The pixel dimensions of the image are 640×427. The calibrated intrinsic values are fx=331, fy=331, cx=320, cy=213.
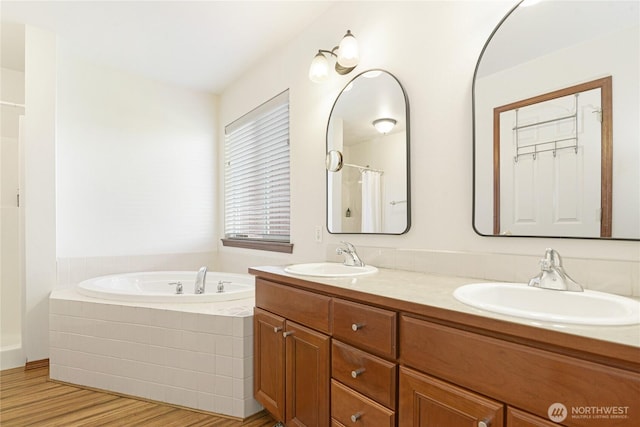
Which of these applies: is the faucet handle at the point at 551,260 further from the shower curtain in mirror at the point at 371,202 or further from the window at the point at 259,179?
the window at the point at 259,179

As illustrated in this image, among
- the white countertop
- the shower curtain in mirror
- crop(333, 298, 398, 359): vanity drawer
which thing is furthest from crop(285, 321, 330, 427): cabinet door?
the shower curtain in mirror

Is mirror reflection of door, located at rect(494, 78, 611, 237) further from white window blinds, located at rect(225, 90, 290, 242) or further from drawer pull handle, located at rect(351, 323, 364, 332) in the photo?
white window blinds, located at rect(225, 90, 290, 242)

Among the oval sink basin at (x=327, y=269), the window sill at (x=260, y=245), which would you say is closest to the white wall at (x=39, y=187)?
the window sill at (x=260, y=245)

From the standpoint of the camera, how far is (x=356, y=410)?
1144mm

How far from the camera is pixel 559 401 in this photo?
676 millimetres

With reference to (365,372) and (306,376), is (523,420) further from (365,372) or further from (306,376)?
(306,376)

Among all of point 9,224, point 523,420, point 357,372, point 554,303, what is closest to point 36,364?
point 9,224

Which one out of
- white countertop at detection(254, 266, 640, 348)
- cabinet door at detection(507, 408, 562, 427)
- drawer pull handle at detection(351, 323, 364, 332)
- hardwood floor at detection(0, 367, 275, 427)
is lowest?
hardwood floor at detection(0, 367, 275, 427)

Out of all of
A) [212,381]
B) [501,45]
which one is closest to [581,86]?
[501,45]

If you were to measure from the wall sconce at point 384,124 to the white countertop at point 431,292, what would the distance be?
2.47 feet

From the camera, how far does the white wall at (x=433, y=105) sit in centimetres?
138

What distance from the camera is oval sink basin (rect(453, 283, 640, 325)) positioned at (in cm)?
73

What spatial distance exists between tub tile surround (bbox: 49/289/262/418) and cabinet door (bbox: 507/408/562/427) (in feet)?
4.44

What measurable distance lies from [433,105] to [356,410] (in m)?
1.35
